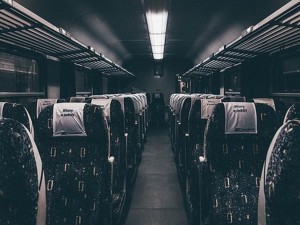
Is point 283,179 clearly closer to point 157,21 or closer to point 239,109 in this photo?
point 239,109

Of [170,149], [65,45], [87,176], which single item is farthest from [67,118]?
[170,149]

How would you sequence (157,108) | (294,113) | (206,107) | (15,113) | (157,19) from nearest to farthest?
1. (294,113)
2. (15,113)
3. (206,107)
4. (157,19)
5. (157,108)

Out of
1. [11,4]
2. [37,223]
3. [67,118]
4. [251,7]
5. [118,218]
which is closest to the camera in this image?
[37,223]

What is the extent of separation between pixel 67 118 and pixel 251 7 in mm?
4989

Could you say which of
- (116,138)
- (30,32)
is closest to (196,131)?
(116,138)

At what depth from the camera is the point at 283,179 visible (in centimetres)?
122

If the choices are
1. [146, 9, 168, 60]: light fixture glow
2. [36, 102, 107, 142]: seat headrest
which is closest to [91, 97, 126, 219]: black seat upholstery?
[36, 102, 107, 142]: seat headrest

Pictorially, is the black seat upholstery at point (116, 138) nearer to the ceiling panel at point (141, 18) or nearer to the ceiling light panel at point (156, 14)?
the ceiling panel at point (141, 18)

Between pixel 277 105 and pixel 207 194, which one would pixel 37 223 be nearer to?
pixel 207 194

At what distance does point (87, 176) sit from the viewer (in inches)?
101

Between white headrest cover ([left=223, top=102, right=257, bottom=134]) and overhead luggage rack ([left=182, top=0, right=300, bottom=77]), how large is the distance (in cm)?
114

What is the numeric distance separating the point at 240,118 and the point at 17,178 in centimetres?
178

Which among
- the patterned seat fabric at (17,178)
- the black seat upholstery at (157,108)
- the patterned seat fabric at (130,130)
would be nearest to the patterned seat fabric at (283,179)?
the patterned seat fabric at (17,178)

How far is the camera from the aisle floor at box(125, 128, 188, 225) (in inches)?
153
